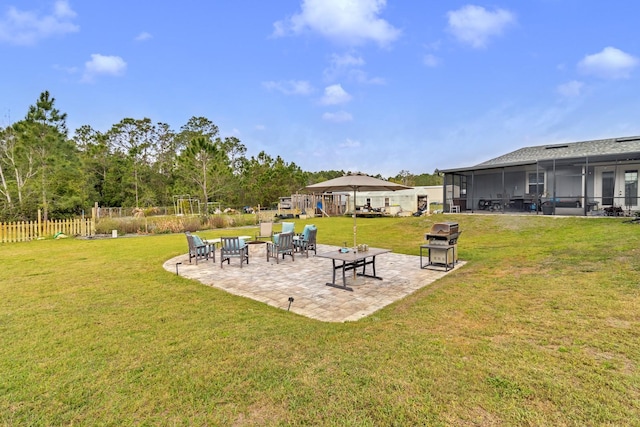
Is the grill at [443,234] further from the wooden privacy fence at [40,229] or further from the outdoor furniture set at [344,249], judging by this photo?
the wooden privacy fence at [40,229]

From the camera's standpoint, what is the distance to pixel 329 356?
315 centimetres

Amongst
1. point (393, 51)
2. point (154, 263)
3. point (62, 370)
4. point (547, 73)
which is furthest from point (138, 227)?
point (547, 73)

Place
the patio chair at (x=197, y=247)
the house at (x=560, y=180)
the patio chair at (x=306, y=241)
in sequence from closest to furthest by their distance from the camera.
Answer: the patio chair at (x=197, y=247) → the patio chair at (x=306, y=241) → the house at (x=560, y=180)

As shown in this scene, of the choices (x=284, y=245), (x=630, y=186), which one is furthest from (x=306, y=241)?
(x=630, y=186)

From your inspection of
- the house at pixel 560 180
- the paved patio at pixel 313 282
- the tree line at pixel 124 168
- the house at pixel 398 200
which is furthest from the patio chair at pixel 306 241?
the house at pixel 398 200

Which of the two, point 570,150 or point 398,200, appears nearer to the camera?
point 570,150

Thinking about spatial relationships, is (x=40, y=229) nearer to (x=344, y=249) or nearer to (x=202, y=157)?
(x=202, y=157)

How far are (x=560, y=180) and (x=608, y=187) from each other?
6.91 ft

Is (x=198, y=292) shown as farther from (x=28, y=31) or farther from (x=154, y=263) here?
(x=28, y=31)

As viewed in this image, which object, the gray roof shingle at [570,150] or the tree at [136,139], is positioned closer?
the gray roof shingle at [570,150]

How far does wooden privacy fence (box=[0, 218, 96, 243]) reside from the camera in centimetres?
1359

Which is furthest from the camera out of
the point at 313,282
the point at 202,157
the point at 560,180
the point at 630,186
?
the point at 202,157

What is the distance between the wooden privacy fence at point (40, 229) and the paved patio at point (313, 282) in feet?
32.4

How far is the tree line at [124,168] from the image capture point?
54.7ft
